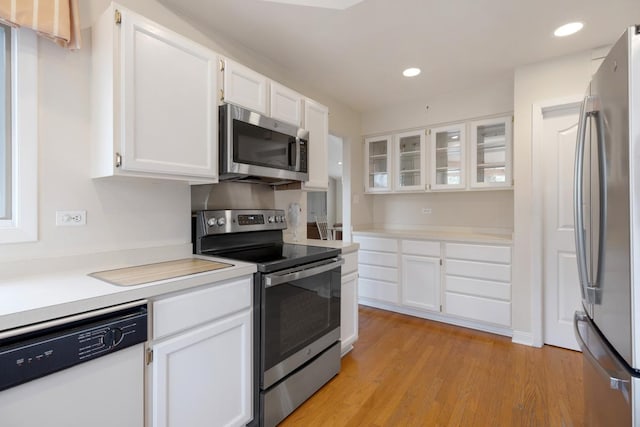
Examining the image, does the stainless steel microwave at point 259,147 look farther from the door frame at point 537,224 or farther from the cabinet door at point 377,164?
the door frame at point 537,224

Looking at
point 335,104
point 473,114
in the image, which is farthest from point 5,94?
point 473,114

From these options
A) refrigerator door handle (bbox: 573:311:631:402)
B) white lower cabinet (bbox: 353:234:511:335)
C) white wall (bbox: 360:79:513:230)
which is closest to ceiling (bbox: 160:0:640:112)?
white wall (bbox: 360:79:513:230)

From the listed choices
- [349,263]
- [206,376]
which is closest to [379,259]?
[349,263]

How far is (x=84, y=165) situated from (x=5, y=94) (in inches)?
15.5

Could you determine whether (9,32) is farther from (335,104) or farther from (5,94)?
(335,104)

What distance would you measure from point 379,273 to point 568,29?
2615 mm

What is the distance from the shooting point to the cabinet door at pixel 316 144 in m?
2.49

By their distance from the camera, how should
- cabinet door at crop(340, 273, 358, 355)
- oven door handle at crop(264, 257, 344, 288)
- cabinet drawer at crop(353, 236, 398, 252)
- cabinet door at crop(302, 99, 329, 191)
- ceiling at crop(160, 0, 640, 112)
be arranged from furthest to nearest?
cabinet drawer at crop(353, 236, 398, 252) < cabinet door at crop(302, 99, 329, 191) < cabinet door at crop(340, 273, 358, 355) < ceiling at crop(160, 0, 640, 112) < oven door handle at crop(264, 257, 344, 288)

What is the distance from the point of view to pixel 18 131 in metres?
1.35

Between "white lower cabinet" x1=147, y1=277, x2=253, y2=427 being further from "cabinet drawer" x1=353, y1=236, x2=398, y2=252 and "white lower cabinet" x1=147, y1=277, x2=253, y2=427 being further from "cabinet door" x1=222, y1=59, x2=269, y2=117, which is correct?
"cabinet drawer" x1=353, y1=236, x2=398, y2=252

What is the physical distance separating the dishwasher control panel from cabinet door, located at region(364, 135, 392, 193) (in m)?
3.15

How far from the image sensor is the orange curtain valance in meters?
1.27

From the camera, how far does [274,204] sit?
8.70ft

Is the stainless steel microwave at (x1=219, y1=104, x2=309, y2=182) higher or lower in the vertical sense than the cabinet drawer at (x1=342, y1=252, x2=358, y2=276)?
higher
